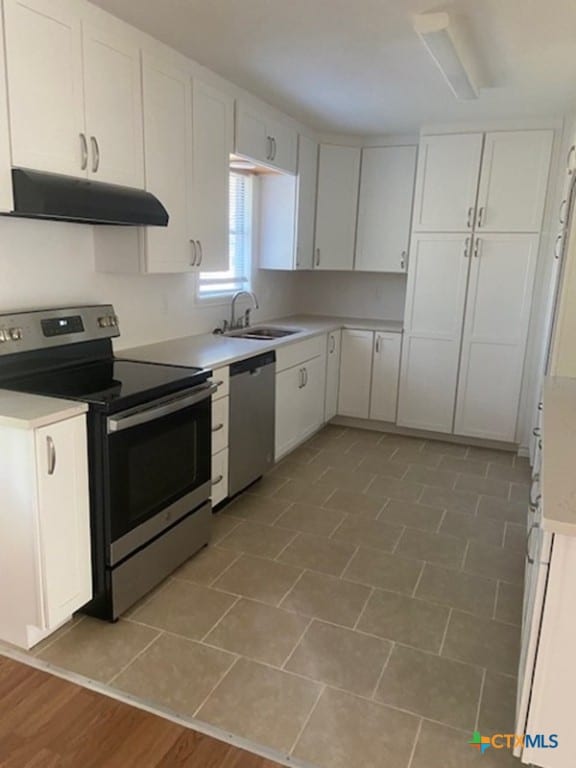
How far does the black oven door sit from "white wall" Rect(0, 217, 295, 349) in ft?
2.53

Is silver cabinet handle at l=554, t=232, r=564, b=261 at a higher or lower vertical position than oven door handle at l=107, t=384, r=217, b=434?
higher

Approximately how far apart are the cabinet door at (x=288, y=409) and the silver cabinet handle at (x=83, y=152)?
1.74 meters

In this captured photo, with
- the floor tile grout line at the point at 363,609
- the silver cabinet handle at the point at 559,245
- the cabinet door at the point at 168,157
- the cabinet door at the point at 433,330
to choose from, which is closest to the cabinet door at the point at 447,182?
the cabinet door at the point at 433,330

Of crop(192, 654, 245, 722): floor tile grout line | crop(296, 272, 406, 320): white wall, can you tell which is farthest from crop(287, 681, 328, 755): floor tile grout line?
crop(296, 272, 406, 320): white wall

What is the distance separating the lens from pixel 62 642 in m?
2.11

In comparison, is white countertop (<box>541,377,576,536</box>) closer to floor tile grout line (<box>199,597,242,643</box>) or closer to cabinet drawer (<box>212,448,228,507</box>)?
floor tile grout line (<box>199,597,242,643</box>)

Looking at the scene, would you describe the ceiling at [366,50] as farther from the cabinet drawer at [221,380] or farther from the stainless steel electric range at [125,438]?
the cabinet drawer at [221,380]

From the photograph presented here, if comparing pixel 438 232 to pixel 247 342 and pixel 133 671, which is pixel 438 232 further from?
pixel 133 671

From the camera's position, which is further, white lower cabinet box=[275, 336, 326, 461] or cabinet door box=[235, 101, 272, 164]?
white lower cabinet box=[275, 336, 326, 461]

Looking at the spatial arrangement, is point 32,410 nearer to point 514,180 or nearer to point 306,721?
point 306,721

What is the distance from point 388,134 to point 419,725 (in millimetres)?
4160

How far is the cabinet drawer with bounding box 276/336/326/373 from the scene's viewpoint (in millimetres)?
3689

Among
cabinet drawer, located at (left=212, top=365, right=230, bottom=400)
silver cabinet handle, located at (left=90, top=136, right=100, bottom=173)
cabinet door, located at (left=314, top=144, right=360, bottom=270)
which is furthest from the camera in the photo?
cabinet door, located at (left=314, top=144, right=360, bottom=270)

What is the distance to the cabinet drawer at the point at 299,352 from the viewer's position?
369cm
